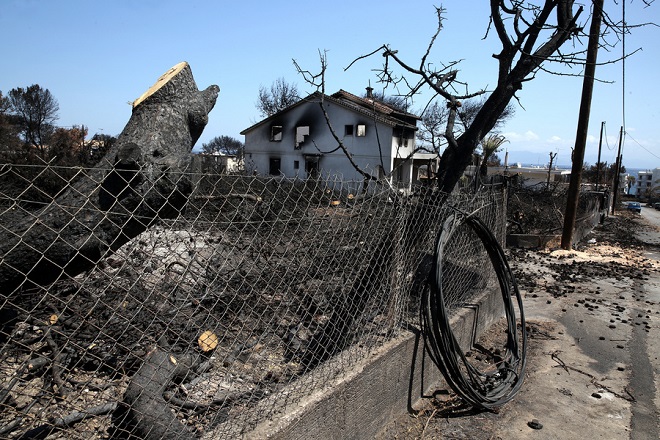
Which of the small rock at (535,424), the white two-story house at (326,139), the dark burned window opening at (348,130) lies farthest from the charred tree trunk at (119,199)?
the dark burned window opening at (348,130)

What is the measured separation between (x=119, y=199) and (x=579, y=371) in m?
4.42

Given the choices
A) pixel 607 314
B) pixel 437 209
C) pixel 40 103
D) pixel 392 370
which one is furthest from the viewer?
pixel 40 103

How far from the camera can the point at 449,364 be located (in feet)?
11.1

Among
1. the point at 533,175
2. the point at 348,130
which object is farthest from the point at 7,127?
the point at 533,175

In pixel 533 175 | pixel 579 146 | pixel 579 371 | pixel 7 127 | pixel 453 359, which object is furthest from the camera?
pixel 533 175

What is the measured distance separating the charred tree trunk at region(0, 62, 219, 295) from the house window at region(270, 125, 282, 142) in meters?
33.1

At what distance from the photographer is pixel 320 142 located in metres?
32.9

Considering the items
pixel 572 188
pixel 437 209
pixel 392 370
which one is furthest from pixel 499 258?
pixel 572 188

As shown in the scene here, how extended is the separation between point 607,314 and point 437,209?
397 cm

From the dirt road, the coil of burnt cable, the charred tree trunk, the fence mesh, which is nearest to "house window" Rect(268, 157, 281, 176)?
the dirt road

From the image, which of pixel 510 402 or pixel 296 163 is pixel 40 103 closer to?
pixel 296 163

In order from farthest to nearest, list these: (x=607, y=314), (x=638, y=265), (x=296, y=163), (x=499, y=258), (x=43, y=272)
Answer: (x=296, y=163)
(x=638, y=265)
(x=607, y=314)
(x=499, y=258)
(x=43, y=272)

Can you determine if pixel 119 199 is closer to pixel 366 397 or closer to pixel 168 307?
pixel 366 397

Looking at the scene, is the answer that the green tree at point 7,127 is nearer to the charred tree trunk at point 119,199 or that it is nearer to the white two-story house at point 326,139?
the white two-story house at point 326,139
